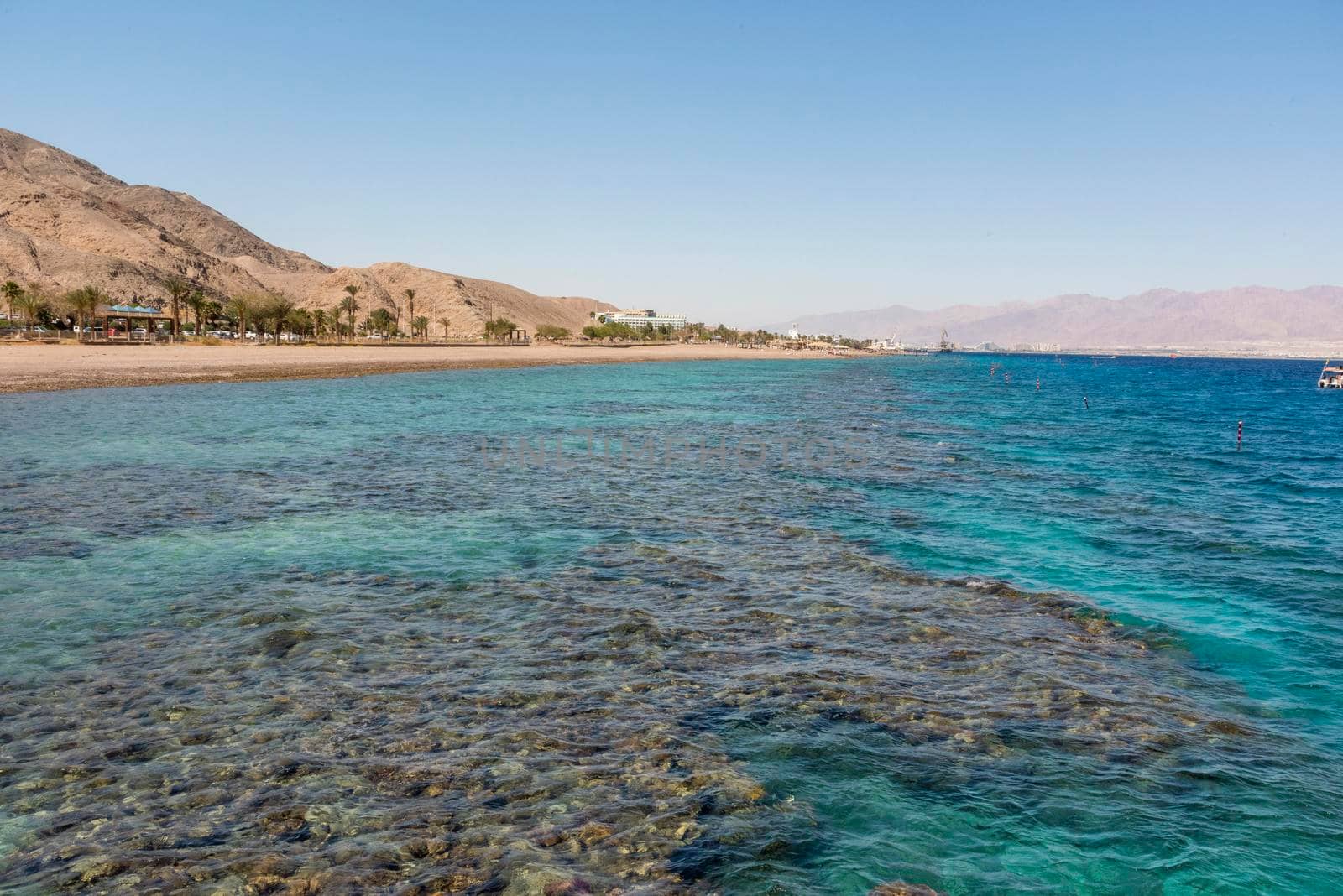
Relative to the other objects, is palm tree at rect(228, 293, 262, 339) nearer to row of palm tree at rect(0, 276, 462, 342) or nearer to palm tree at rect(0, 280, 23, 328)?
row of palm tree at rect(0, 276, 462, 342)

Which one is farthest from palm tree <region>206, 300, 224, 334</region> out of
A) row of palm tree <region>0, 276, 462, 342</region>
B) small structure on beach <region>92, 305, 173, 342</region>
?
small structure on beach <region>92, 305, 173, 342</region>

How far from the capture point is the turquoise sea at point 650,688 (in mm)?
6934

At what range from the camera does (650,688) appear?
10.3m

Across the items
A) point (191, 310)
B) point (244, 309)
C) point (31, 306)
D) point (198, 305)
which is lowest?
point (31, 306)

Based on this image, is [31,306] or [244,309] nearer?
[31,306]

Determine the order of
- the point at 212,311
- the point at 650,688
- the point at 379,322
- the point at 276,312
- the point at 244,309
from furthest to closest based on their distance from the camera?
1. the point at 379,322
2. the point at 212,311
3. the point at 244,309
4. the point at 276,312
5. the point at 650,688

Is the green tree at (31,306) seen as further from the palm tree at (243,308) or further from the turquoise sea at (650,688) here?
the turquoise sea at (650,688)

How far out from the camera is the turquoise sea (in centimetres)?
693

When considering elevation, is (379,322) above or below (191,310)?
below

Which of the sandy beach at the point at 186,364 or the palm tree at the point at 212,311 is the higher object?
the palm tree at the point at 212,311

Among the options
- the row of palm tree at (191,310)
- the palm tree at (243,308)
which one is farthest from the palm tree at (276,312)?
the palm tree at (243,308)

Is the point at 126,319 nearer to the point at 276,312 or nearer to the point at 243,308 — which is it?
the point at 243,308

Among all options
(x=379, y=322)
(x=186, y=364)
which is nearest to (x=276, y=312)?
(x=186, y=364)

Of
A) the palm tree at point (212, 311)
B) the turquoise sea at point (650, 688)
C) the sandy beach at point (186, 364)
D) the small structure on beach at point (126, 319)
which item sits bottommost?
the turquoise sea at point (650, 688)
